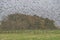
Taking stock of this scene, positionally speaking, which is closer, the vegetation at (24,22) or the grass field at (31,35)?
the grass field at (31,35)

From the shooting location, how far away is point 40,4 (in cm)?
1260

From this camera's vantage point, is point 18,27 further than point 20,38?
Yes

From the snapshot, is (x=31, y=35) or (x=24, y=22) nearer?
(x=31, y=35)

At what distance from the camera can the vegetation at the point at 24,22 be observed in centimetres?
1189

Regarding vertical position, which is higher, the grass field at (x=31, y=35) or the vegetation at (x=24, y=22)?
the vegetation at (x=24, y=22)

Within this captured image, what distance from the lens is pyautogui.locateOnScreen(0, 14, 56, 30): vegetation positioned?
39.0 ft

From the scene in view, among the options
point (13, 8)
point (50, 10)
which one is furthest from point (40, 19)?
point (13, 8)

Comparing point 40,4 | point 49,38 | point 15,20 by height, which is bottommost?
point 49,38

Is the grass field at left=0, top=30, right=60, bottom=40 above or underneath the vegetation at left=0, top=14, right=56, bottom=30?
underneath

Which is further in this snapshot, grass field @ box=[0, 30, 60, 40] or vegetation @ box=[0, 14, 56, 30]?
vegetation @ box=[0, 14, 56, 30]

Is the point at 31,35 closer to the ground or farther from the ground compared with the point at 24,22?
closer to the ground

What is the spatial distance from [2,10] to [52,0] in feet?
8.73

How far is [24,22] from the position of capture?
12.2 meters

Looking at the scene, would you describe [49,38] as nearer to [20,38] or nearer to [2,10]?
[20,38]
